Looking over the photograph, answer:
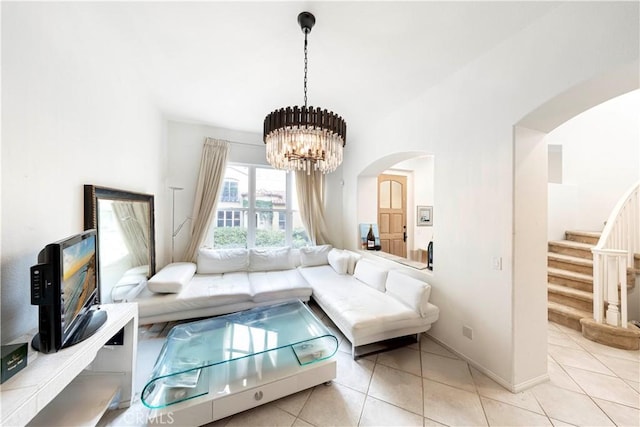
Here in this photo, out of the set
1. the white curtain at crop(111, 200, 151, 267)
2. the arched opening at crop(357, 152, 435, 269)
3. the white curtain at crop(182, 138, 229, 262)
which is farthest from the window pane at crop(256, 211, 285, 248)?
the arched opening at crop(357, 152, 435, 269)

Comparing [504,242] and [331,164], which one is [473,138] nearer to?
[504,242]

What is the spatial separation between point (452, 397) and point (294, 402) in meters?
1.18

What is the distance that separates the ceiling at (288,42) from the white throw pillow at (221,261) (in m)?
2.17

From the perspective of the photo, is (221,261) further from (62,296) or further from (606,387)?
(606,387)

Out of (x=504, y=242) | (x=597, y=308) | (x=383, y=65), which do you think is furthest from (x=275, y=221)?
(x=597, y=308)

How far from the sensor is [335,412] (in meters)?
1.50

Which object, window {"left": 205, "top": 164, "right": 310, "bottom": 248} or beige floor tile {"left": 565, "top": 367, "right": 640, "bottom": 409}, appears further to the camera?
window {"left": 205, "top": 164, "right": 310, "bottom": 248}

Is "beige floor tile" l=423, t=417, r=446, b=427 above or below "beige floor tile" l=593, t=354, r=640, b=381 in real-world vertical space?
below

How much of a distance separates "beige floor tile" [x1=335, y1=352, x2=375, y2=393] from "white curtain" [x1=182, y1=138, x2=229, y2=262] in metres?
2.71

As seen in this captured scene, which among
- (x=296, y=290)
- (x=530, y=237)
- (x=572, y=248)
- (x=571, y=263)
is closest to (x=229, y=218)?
(x=296, y=290)

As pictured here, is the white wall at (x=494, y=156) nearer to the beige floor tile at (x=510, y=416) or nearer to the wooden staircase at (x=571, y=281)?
the beige floor tile at (x=510, y=416)

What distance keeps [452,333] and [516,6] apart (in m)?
2.67

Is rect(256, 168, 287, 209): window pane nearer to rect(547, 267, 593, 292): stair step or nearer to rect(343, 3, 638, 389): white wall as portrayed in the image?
rect(343, 3, 638, 389): white wall

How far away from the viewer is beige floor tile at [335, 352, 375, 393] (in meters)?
1.75
